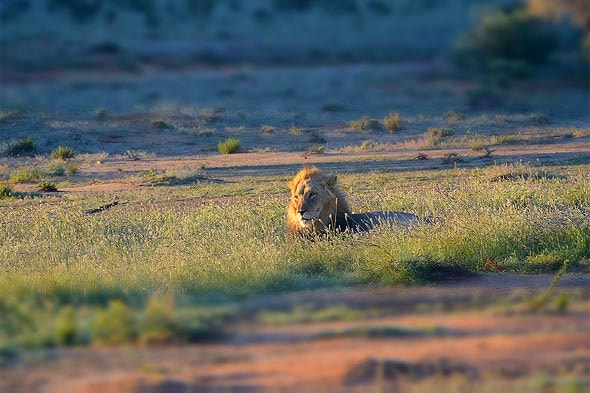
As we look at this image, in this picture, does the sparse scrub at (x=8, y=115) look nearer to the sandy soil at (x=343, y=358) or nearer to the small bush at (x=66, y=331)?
the sandy soil at (x=343, y=358)

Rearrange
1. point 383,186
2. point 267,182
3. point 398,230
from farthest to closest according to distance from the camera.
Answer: point 267,182, point 383,186, point 398,230

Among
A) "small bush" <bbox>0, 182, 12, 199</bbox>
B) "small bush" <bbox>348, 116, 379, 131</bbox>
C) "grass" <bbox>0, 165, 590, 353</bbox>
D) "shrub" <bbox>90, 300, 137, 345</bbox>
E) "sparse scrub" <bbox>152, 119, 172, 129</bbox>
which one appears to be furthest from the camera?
"small bush" <bbox>348, 116, 379, 131</bbox>

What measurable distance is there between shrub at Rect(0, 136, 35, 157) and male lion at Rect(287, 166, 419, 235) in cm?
1451

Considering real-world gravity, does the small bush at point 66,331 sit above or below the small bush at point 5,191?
above

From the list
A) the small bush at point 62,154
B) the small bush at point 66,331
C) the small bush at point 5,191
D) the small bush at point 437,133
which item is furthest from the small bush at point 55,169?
the small bush at point 66,331

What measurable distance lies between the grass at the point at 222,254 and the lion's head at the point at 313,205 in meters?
0.31

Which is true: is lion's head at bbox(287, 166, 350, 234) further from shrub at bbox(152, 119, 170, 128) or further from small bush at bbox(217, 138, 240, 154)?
shrub at bbox(152, 119, 170, 128)

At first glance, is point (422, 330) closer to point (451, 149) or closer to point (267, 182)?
point (267, 182)

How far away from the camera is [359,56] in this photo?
119ft

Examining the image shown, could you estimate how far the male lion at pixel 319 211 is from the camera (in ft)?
39.5

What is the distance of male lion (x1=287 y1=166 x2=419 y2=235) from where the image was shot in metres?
12.0

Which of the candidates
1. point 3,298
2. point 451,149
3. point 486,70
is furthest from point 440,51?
point 3,298

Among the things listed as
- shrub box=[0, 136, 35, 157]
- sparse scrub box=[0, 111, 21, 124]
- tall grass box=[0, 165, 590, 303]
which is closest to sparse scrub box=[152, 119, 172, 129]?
sparse scrub box=[0, 111, 21, 124]

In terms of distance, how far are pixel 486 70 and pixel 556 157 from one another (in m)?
12.0
